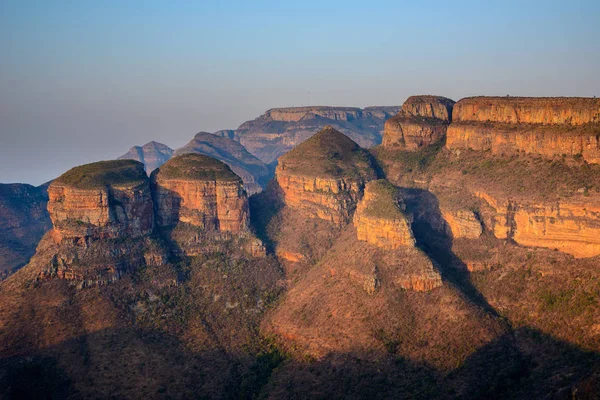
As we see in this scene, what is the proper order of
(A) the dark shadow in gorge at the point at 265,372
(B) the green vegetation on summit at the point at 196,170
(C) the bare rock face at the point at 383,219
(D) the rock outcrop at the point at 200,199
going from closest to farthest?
(A) the dark shadow in gorge at the point at 265,372
(C) the bare rock face at the point at 383,219
(D) the rock outcrop at the point at 200,199
(B) the green vegetation on summit at the point at 196,170

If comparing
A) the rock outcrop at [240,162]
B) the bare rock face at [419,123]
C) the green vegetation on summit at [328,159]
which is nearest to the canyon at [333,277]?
the green vegetation on summit at [328,159]

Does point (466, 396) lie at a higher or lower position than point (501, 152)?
lower

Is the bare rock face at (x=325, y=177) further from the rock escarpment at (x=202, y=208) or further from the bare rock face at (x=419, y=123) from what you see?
the rock escarpment at (x=202, y=208)

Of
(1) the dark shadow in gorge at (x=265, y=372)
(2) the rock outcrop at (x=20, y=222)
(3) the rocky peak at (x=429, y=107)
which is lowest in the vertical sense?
(1) the dark shadow in gorge at (x=265, y=372)

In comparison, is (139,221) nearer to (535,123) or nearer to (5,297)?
(5,297)

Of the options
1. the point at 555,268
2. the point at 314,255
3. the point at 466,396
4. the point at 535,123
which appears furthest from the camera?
the point at 314,255

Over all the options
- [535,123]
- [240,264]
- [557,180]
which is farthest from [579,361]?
[240,264]

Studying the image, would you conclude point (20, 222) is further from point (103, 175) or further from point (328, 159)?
point (328, 159)

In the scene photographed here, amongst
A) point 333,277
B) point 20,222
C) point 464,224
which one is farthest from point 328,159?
point 20,222
